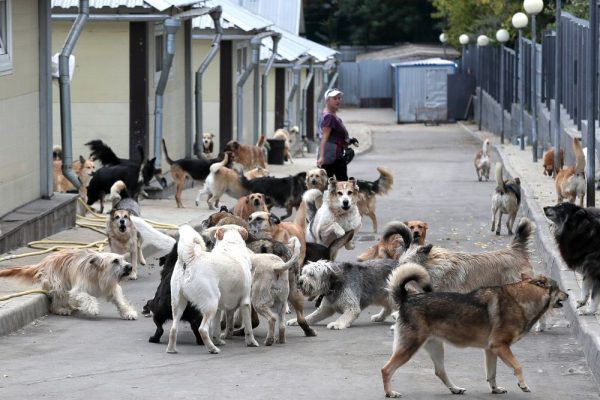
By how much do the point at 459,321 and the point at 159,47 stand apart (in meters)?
17.7

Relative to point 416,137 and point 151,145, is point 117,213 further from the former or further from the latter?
point 416,137

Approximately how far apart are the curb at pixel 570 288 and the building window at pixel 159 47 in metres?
7.77

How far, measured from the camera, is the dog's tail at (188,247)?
32.3 ft

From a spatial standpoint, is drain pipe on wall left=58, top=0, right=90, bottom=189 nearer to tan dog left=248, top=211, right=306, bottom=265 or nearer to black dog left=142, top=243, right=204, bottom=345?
tan dog left=248, top=211, right=306, bottom=265

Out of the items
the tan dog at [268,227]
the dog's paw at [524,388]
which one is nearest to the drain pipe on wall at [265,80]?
the tan dog at [268,227]

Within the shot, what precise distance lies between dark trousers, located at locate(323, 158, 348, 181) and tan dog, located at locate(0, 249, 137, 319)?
6.46 m

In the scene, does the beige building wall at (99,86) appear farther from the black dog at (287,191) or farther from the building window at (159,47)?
the black dog at (287,191)

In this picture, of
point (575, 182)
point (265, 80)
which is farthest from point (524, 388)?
point (265, 80)

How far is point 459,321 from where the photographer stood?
8.57 meters

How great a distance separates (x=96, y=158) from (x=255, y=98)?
13508 millimetres

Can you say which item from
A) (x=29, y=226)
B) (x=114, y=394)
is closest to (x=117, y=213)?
(x=29, y=226)

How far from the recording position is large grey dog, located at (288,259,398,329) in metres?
11.3

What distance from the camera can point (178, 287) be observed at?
32.2 feet

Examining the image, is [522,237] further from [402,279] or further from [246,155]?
[246,155]
